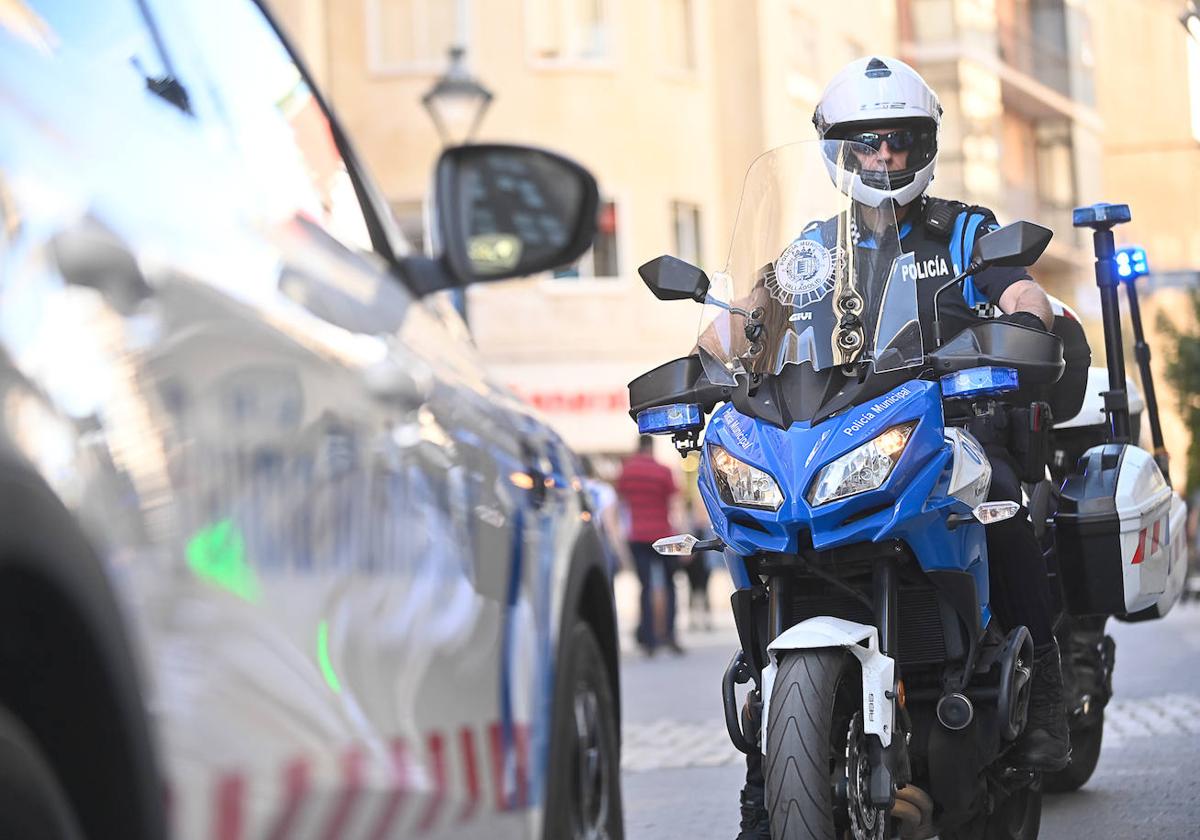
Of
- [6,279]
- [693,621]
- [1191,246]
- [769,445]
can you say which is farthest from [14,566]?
[1191,246]

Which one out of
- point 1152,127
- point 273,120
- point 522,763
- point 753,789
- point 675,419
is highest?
point 1152,127

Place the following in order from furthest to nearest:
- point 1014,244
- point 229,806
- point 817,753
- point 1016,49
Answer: point 1016,49 < point 1014,244 < point 817,753 < point 229,806

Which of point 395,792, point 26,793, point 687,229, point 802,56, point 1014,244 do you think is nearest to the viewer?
point 26,793

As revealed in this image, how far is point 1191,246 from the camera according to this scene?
58531mm

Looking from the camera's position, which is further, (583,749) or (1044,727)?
(1044,727)

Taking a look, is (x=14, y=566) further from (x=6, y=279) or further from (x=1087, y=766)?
(x=1087, y=766)

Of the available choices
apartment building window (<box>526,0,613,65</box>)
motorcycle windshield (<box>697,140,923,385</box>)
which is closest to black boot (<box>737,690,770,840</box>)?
motorcycle windshield (<box>697,140,923,385</box>)

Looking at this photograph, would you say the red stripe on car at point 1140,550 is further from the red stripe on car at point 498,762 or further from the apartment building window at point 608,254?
the apartment building window at point 608,254

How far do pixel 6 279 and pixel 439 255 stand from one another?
148cm

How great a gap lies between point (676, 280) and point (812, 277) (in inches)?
12.5

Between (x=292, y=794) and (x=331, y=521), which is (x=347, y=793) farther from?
(x=331, y=521)

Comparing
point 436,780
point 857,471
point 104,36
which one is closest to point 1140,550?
point 857,471

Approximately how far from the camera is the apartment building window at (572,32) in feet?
110

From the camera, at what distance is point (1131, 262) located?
7.98 meters
